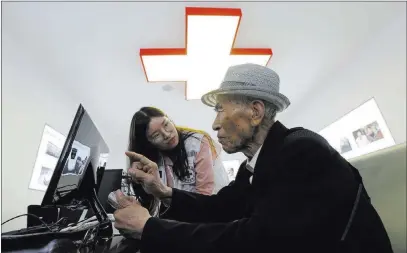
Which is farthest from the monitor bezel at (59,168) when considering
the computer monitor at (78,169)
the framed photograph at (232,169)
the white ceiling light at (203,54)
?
the white ceiling light at (203,54)

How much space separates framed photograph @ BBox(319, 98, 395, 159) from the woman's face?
49.3 inches

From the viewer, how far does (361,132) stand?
8.31ft

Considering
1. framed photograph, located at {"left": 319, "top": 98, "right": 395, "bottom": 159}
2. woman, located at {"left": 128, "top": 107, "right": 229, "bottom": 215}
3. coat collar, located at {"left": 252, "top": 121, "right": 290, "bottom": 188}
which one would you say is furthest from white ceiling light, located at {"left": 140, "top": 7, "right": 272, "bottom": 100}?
coat collar, located at {"left": 252, "top": 121, "right": 290, "bottom": 188}

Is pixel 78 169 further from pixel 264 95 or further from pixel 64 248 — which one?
pixel 264 95

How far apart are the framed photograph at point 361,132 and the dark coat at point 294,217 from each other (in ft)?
5.05

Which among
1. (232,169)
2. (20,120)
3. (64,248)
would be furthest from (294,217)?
(232,169)

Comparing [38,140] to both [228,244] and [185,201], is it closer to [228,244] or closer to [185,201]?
[185,201]

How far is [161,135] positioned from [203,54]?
45.4 inches

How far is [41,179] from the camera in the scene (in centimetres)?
230

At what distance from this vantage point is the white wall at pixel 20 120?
5.84ft

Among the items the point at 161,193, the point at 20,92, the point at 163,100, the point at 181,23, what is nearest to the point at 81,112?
the point at 161,193

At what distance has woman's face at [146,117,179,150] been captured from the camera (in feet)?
3.90

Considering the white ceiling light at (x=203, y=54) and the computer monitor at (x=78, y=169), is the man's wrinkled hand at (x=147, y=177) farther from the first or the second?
the white ceiling light at (x=203, y=54)

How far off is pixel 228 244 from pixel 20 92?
2045 millimetres
